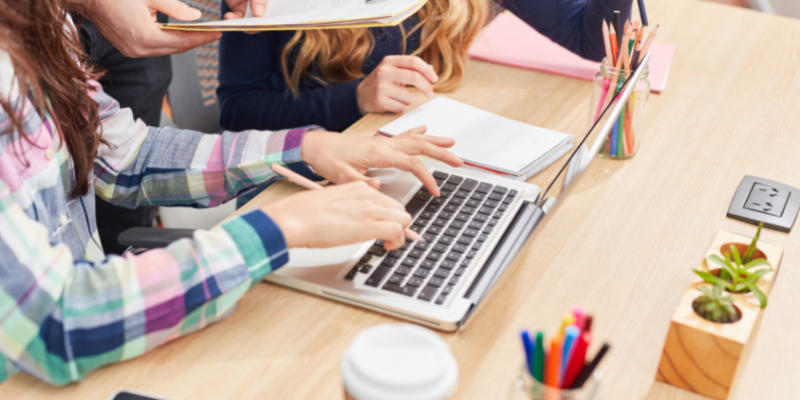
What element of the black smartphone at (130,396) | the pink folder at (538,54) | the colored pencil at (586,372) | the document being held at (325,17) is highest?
the document being held at (325,17)

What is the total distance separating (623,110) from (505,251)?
1.13ft

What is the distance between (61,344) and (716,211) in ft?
2.43

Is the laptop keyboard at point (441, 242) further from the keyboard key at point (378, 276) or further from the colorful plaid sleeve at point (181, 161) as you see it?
the colorful plaid sleeve at point (181, 161)

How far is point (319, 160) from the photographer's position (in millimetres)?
852

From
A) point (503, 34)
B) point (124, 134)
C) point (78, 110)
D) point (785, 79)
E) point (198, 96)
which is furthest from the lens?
point (198, 96)

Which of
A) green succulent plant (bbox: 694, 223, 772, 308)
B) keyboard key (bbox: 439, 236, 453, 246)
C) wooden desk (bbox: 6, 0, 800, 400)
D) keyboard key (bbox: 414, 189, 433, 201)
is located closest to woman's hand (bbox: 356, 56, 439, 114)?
wooden desk (bbox: 6, 0, 800, 400)

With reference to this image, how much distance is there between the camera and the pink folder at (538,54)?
1194 millimetres

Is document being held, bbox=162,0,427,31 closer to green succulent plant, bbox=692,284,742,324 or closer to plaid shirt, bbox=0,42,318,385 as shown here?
plaid shirt, bbox=0,42,318,385

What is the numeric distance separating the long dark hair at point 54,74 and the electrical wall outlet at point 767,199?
0.81 meters

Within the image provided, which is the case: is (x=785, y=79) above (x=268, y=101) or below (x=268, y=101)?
above

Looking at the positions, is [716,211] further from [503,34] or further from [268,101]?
[268,101]

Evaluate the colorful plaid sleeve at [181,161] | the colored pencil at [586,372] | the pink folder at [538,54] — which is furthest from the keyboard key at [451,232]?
the pink folder at [538,54]

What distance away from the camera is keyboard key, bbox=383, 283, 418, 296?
0.64m

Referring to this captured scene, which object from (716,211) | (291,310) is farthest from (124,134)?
(716,211)
